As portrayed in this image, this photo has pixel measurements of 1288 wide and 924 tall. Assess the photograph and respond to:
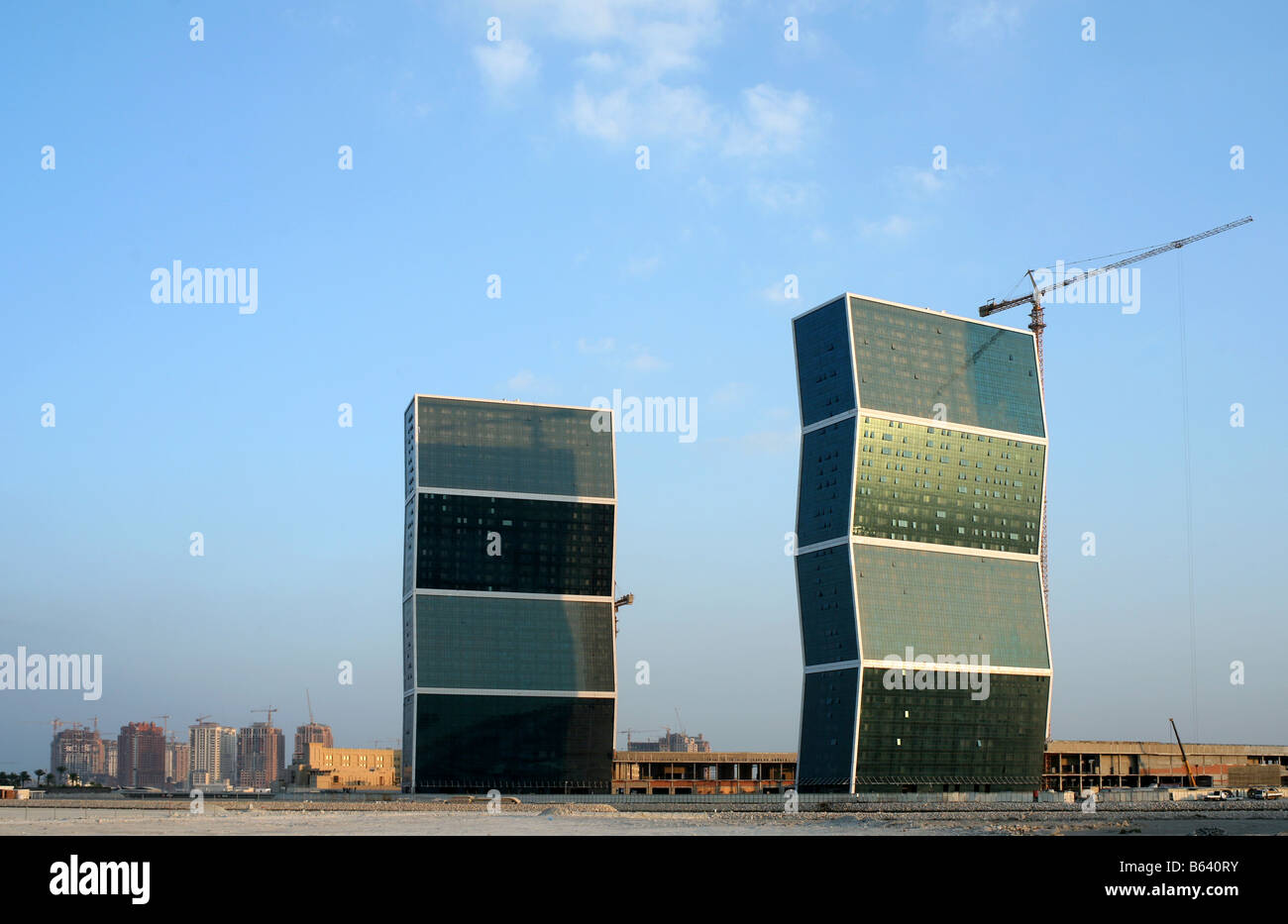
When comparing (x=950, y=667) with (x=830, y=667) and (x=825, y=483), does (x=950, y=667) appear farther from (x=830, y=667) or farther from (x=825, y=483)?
(x=825, y=483)

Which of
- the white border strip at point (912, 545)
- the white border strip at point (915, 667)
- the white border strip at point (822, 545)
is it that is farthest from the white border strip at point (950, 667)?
the white border strip at point (912, 545)

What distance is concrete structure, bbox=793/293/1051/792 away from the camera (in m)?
182

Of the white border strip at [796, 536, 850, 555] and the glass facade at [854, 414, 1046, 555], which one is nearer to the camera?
the white border strip at [796, 536, 850, 555]

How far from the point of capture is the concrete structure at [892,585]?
181625mm

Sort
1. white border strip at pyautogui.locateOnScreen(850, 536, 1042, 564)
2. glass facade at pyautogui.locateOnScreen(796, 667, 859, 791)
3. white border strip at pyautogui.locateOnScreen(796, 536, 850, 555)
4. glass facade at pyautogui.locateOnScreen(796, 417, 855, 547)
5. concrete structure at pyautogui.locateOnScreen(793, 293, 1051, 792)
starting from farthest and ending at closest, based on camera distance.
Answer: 1. white border strip at pyautogui.locateOnScreen(850, 536, 1042, 564)
2. glass facade at pyautogui.locateOnScreen(796, 417, 855, 547)
3. concrete structure at pyautogui.locateOnScreen(793, 293, 1051, 792)
4. white border strip at pyautogui.locateOnScreen(796, 536, 850, 555)
5. glass facade at pyautogui.locateOnScreen(796, 667, 859, 791)

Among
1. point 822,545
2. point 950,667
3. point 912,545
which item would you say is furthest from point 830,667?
point 912,545

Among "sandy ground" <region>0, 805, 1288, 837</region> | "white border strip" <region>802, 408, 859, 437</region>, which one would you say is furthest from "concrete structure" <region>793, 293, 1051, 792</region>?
"sandy ground" <region>0, 805, 1288, 837</region>

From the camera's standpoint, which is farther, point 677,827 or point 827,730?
point 827,730

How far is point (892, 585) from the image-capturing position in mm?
185250

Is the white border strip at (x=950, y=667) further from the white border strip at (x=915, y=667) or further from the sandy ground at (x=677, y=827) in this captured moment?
the sandy ground at (x=677, y=827)

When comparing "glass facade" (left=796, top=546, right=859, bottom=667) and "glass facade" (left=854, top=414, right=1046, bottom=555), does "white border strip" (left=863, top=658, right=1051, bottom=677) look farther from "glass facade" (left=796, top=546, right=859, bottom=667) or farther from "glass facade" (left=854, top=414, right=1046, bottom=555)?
"glass facade" (left=854, top=414, right=1046, bottom=555)
